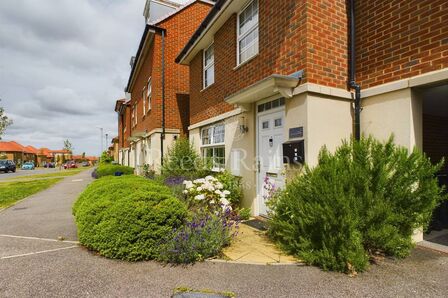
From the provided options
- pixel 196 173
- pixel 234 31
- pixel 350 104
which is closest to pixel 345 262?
pixel 350 104

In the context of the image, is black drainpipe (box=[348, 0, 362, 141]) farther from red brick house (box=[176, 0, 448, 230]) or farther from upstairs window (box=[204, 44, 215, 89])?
upstairs window (box=[204, 44, 215, 89])

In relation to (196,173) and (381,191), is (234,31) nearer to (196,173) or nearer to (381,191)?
(196,173)

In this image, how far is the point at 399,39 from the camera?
438 cm

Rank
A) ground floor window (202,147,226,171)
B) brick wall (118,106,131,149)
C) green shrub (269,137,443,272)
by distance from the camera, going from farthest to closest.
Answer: brick wall (118,106,131,149) → ground floor window (202,147,226,171) → green shrub (269,137,443,272)

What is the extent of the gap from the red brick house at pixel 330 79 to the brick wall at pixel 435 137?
0.10 ft

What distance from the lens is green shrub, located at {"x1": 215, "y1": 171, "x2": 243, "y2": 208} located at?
22.4ft

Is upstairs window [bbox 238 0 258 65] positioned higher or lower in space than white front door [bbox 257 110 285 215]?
higher

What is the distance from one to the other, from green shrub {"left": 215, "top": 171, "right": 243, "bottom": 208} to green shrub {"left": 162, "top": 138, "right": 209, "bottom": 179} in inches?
80.9

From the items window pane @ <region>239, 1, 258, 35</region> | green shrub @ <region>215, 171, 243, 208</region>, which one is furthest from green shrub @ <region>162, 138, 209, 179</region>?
window pane @ <region>239, 1, 258, 35</region>

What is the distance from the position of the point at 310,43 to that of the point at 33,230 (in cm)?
701

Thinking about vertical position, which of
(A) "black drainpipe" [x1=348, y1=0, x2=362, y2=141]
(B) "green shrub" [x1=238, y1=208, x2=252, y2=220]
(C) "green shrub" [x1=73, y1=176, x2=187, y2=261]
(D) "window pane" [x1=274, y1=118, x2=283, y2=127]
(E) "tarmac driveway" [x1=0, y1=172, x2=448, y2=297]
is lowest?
(E) "tarmac driveway" [x1=0, y1=172, x2=448, y2=297]

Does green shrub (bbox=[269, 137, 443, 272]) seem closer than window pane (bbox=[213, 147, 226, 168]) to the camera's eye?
Yes

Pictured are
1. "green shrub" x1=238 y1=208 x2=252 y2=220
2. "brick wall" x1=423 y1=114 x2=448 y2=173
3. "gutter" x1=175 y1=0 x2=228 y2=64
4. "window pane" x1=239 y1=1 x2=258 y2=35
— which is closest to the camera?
"green shrub" x1=238 y1=208 x2=252 y2=220

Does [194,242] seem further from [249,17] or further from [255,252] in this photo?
[249,17]
